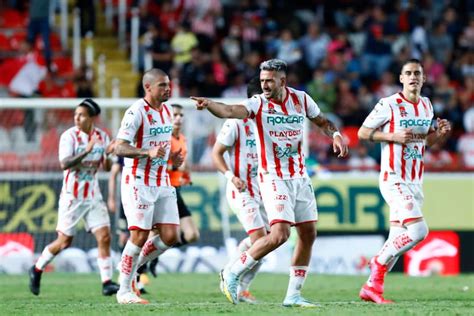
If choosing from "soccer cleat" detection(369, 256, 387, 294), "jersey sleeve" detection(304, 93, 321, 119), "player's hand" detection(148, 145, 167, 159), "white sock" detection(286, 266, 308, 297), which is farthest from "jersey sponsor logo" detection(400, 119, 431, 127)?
"player's hand" detection(148, 145, 167, 159)

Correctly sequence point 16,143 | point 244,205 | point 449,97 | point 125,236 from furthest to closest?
point 449,97
point 16,143
point 125,236
point 244,205

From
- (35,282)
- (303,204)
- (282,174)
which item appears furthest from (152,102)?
(35,282)

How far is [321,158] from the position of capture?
914 inches

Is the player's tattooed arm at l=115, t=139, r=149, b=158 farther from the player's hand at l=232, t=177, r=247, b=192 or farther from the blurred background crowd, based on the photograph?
the blurred background crowd

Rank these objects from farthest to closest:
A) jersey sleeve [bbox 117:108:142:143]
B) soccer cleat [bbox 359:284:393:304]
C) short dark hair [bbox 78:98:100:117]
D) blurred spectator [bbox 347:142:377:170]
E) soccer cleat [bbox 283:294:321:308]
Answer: blurred spectator [bbox 347:142:377:170] → short dark hair [bbox 78:98:100:117] → soccer cleat [bbox 359:284:393:304] → jersey sleeve [bbox 117:108:142:143] → soccer cleat [bbox 283:294:321:308]

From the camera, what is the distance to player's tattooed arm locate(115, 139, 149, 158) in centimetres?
1348

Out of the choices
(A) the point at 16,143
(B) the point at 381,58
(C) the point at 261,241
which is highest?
(B) the point at 381,58

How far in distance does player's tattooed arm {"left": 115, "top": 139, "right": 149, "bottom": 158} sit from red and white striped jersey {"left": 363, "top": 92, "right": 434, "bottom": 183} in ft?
9.15

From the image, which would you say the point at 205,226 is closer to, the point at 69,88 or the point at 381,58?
the point at 69,88

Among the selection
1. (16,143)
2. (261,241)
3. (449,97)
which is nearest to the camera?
(261,241)

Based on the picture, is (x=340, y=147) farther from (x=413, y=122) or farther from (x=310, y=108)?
(x=413, y=122)

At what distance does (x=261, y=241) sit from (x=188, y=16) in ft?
48.9

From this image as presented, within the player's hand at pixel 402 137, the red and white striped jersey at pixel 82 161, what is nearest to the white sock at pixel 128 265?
the red and white striped jersey at pixel 82 161

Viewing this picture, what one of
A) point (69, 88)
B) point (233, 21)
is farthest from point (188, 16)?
point (69, 88)
